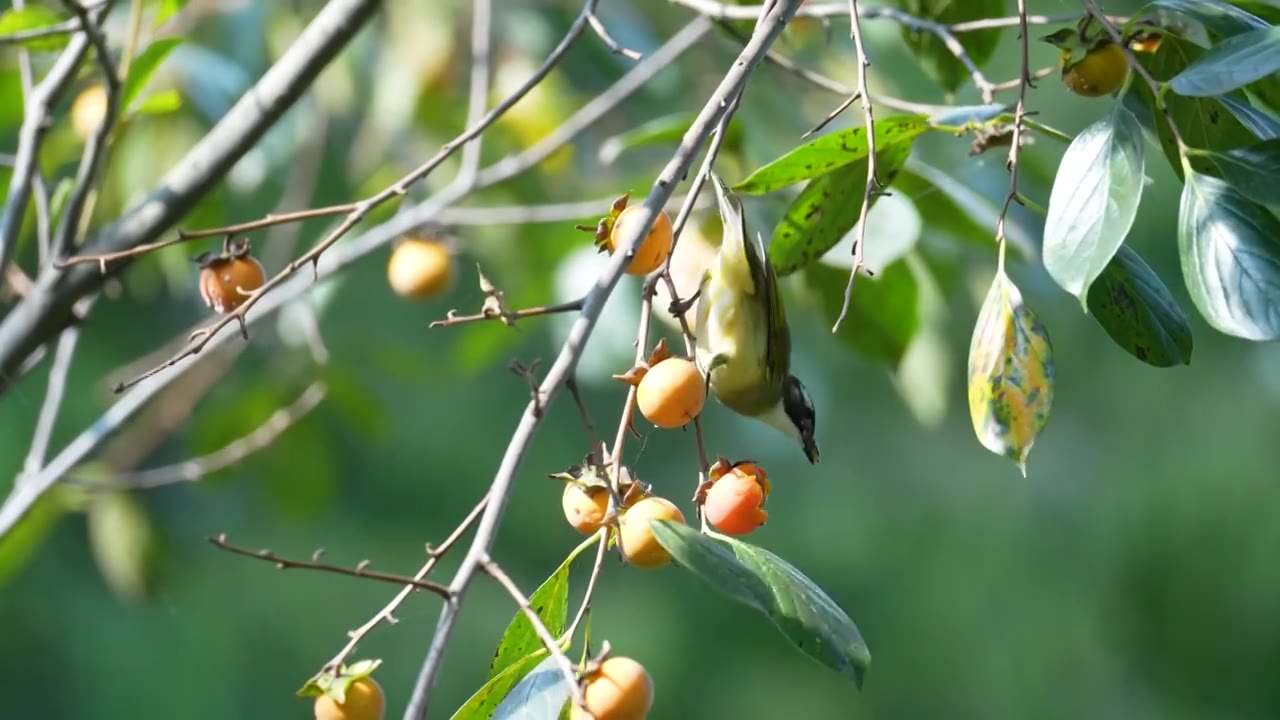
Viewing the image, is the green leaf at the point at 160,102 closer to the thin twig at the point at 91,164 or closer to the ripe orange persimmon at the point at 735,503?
the thin twig at the point at 91,164

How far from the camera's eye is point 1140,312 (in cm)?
45

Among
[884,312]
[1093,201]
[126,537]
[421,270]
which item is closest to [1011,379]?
[1093,201]

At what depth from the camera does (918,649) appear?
3.33 metres

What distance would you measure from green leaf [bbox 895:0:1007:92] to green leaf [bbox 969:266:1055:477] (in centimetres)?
28

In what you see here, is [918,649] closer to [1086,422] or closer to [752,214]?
[1086,422]

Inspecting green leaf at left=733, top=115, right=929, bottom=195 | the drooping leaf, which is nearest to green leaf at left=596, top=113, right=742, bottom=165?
the drooping leaf

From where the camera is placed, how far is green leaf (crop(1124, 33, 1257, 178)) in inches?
17.8

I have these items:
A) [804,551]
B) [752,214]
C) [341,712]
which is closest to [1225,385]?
[804,551]

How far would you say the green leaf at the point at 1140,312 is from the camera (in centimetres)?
45

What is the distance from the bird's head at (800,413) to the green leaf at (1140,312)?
0.12 m

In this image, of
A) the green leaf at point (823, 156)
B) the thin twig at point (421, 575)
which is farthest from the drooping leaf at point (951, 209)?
the thin twig at point (421, 575)

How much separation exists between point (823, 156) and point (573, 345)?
17 cm

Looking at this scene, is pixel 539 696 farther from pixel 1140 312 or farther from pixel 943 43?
pixel 943 43

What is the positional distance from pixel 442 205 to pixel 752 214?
212 millimetres
